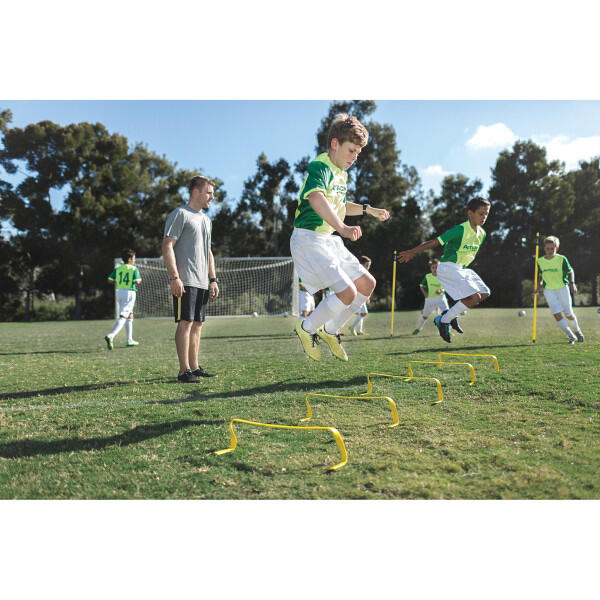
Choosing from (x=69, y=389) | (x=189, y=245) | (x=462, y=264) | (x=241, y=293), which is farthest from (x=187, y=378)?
(x=241, y=293)

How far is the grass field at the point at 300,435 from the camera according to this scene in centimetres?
256

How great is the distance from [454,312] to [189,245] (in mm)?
4000

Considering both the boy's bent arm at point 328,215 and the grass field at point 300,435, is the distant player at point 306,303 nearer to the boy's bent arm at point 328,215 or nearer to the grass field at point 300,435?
the grass field at point 300,435

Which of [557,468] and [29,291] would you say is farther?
[29,291]

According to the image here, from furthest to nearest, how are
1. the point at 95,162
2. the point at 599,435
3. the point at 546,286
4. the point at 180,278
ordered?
the point at 95,162
the point at 546,286
the point at 180,278
the point at 599,435

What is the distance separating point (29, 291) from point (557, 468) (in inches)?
1323

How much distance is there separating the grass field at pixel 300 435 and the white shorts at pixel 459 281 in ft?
4.17

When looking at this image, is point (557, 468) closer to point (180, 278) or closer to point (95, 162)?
point (180, 278)

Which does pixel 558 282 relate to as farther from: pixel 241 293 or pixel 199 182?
pixel 241 293

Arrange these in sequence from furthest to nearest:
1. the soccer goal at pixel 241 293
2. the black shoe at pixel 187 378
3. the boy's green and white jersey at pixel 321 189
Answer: the soccer goal at pixel 241 293 → the black shoe at pixel 187 378 → the boy's green and white jersey at pixel 321 189

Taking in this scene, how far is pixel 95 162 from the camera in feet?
109

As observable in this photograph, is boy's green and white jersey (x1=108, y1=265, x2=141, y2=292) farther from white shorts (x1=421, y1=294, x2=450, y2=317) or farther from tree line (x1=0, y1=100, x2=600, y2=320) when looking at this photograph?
tree line (x1=0, y1=100, x2=600, y2=320)

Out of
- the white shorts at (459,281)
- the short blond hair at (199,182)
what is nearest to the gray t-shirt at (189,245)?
the short blond hair at (199,182)

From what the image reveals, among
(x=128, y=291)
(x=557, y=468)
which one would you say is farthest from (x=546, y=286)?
(x=128, y=291)
